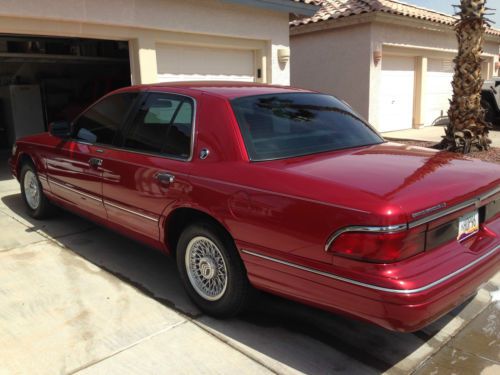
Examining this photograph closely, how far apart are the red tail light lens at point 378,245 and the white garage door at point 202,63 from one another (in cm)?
689

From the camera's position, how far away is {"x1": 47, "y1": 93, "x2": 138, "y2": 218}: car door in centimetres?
437

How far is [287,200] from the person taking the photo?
2.81 metres

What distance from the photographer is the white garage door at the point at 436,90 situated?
1579 cm

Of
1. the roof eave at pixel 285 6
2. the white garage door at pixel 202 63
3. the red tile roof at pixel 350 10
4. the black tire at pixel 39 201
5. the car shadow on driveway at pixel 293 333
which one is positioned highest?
the red tile roof at pixel 350 10

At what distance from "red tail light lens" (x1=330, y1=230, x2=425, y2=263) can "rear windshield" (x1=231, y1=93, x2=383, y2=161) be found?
92cm

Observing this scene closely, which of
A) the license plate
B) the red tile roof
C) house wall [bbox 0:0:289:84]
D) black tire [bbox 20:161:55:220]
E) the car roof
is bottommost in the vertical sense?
black tire [bbox 20:161:55:220]

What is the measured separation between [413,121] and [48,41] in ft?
35.2

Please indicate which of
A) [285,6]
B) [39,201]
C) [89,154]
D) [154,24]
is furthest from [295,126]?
[285,6]

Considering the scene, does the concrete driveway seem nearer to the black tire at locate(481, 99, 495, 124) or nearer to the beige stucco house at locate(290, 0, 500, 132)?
the beige stucco house at locate(290, 0, 500, 132)

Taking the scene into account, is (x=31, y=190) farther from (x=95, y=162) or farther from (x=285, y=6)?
(x=285, y=6)

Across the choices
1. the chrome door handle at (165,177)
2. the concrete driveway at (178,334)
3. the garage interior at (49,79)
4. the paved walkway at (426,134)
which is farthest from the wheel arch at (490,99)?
the chrome door handle at (165,177)

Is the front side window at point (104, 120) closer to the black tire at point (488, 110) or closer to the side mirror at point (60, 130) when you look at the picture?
the side mirror at point (60, 130)

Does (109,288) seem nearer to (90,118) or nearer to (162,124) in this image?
(162,124)

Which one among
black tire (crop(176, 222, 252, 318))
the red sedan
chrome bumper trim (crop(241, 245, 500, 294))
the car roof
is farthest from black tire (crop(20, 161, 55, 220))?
chrome bumper trim (crop(241, 245, 500, 294))
